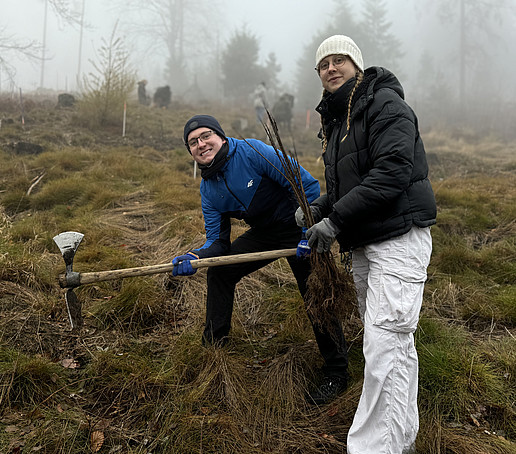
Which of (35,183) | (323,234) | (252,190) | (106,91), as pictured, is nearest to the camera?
(323,234)

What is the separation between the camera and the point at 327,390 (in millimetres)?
2496

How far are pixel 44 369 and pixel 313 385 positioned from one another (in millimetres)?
1733

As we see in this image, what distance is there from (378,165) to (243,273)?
1329 mm

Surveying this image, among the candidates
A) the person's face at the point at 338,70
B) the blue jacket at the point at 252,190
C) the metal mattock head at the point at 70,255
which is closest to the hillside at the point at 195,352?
the metal mattock head at the point at 70,255

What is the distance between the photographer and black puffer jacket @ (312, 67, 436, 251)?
172 centimetres

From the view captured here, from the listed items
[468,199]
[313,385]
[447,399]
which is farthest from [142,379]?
[468,199]

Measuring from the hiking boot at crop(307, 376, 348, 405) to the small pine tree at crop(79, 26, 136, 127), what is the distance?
1179cm

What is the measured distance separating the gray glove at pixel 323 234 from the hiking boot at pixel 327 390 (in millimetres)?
988

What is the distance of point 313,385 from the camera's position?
2.63 m

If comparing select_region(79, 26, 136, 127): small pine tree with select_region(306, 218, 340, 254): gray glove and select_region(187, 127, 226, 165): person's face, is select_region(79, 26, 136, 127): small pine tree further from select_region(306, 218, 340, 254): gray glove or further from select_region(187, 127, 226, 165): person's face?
select_region(306, 218, 340, 254): gray glove

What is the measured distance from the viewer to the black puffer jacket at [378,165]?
1720 mm

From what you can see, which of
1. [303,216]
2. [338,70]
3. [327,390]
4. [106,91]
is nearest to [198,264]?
[303,216]

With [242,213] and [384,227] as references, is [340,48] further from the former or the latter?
[242,213]

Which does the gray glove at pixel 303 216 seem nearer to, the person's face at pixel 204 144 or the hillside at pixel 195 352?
the person's face at pixel 204 144
